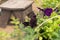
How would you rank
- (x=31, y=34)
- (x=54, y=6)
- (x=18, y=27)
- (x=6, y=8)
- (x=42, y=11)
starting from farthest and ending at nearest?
(x=6, y=8)
(x=54, y=6)
(x=42, y=11)
(x=18, y=27)
(x=31, y=34)

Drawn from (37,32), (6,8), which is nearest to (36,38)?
(37,32)

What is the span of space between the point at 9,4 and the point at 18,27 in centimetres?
246

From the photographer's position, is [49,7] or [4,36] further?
[49,7]

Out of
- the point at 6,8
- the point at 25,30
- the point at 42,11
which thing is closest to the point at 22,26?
the point at 25,30

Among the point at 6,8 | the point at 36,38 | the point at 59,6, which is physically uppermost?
the point at 59,6

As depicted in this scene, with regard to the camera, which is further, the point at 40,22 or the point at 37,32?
the point at 40,22

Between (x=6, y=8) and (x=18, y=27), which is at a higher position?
(x=18, y=27)

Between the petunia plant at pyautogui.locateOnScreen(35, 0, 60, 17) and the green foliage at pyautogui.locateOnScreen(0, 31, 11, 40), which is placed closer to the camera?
the green foliage at pyautogui.locateOnScreen(0, 31, 11, 40)

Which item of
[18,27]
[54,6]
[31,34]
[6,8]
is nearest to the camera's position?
[31,34]

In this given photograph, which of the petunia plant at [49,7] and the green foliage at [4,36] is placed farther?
the petunia plant at [49,7]

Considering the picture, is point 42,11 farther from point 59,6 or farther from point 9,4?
point 9,4

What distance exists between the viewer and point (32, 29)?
1473mm

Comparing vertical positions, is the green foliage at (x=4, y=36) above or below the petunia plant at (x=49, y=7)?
below

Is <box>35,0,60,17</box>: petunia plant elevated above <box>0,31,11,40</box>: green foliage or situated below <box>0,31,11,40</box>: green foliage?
above
